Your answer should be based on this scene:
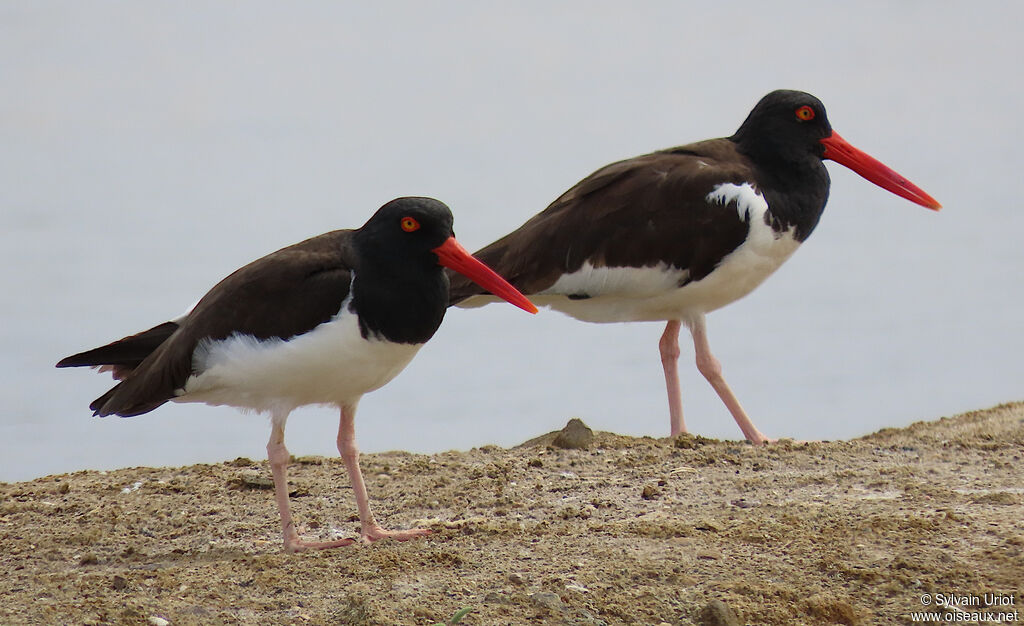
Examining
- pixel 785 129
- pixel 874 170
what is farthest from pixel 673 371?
pixel 874 170

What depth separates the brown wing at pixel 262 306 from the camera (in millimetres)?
7695

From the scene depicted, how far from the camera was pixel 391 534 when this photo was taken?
782 centimetres

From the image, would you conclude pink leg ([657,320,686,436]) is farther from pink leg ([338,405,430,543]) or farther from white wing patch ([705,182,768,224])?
pink leg ([338,405,430,543])

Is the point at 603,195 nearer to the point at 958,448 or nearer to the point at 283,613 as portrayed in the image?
the point at 958,448

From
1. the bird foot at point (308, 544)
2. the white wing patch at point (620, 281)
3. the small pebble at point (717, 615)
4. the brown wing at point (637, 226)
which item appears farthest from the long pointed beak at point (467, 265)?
the small pebble at point (717, 615)

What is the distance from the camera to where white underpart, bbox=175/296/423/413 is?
7.62m

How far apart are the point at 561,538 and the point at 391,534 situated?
103 centimetres

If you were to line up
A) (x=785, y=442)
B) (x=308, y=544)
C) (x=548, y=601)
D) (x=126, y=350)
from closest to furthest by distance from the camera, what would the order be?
(x=548, y=601)
(x=308, y=544)
(x=126, y=350)
(x=785, y=442)

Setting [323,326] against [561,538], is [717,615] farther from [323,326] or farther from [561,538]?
[323,326]

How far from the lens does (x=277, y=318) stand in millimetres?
7754

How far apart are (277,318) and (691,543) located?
2.66 m

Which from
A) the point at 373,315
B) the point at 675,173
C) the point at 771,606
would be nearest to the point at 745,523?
the point at 771,606

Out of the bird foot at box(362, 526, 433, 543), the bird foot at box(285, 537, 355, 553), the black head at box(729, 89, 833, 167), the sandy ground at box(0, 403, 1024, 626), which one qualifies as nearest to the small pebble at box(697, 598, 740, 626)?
the sandy ground at box(0, 403, 1024, 626)

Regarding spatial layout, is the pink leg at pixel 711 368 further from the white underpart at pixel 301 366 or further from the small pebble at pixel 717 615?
the small pebble at pixel 717 615
